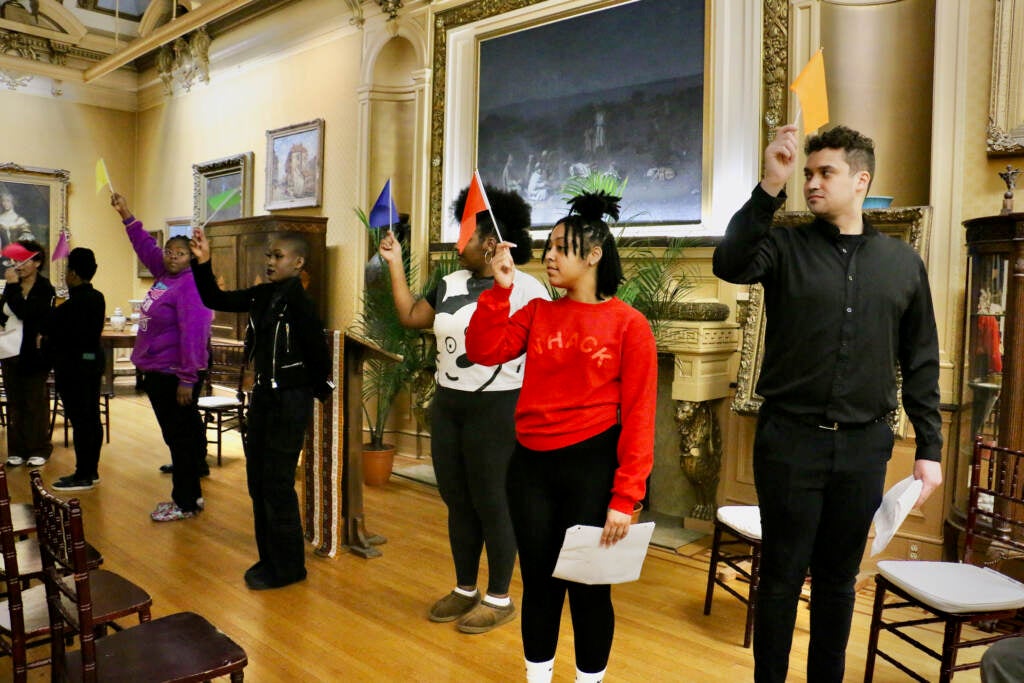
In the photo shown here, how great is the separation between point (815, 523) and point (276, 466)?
2.37 metres

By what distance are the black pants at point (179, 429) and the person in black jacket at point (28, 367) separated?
5.53 feet

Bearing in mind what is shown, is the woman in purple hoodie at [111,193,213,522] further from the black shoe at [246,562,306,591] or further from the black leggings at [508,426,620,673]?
the black leggings at [508,426,620,673]

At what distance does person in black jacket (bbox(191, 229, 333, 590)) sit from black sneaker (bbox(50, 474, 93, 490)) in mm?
2405

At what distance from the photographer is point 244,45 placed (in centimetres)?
939

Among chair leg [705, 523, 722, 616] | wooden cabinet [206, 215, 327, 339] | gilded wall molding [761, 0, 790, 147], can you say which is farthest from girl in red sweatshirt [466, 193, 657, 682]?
wooden cabinet [206, 215, 327, 339]

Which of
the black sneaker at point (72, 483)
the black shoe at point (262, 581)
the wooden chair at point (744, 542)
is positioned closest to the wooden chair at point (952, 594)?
the wooden chair at point (744, 542)

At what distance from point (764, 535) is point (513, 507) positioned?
67cm

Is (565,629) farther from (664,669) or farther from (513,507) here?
(513,507)

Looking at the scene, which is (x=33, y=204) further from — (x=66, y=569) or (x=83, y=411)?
(x=66, y=569)

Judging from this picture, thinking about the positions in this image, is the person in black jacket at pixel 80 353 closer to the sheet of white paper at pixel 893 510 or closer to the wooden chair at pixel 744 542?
the wooden chair at pixel 744 542

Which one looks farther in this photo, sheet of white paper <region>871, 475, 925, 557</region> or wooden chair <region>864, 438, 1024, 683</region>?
wooden chair <region>864, 438, 1024, 683</region>

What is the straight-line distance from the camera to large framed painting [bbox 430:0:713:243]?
518 centimetres

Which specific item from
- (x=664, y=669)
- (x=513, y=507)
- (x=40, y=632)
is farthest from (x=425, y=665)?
(x=40, y=632)

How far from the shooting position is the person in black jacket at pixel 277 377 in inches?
140
